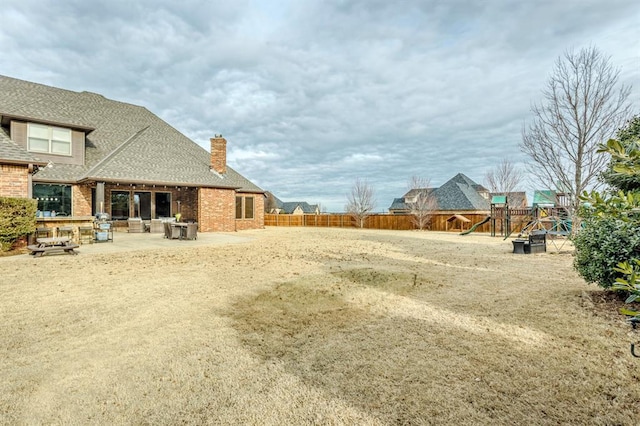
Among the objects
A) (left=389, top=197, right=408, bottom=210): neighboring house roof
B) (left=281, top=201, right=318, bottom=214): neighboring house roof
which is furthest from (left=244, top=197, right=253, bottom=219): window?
(left=281, top=201, right=318, bottom=214): neighboring house roof

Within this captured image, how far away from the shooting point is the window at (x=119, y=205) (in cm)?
1819

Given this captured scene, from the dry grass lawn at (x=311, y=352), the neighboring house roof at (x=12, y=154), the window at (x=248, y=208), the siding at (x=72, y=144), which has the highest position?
the siding at (x=72, y=144)

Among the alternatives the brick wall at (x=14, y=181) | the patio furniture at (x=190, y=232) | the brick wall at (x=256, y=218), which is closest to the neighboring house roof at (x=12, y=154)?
the brick wall at (x=14, y=181)

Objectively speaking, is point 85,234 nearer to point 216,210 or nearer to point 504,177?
point 216,210

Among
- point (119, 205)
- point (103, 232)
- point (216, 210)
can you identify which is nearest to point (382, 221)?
point (216, 210)

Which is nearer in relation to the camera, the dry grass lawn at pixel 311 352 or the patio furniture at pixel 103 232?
the dry grass lawn at pixel 311 352

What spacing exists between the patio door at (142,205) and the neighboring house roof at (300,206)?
172 ft

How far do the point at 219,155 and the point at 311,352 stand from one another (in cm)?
1918

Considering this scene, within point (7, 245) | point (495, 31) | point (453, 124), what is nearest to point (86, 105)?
point (7, 245)

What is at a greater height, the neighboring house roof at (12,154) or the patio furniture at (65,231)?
the neighboring house roof at (12,154)

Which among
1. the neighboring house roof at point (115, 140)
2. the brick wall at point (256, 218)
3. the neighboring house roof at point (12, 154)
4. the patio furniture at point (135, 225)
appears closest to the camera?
the neighboring house roof at point (12, 154)

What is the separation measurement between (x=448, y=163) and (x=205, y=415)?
4726 centimetres

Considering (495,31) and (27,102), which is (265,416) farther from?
(27,102)

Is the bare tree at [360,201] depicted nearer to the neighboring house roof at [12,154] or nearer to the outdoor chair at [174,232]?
the outdoor chair at [174,232]
